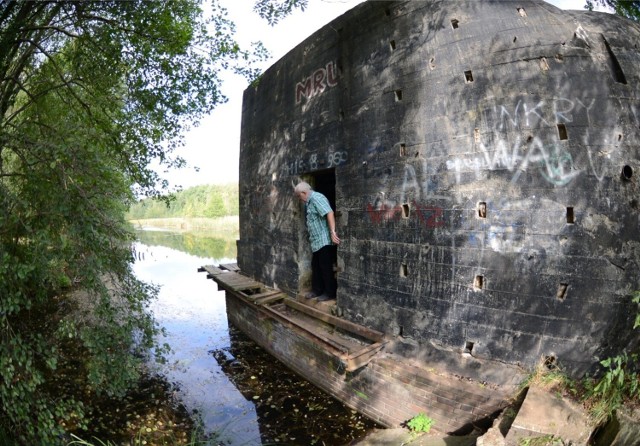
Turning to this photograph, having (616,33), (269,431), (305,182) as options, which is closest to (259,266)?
(305,182)

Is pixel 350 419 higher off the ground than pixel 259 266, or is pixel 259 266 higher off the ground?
pixel 259 266

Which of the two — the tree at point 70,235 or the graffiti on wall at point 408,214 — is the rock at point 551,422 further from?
the tree at point 70,235

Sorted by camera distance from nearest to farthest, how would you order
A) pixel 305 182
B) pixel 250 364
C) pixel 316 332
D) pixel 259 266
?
1. pixel 316 332
2. pixel 305 182
3. pixel 250 364
4. pixel 259 266

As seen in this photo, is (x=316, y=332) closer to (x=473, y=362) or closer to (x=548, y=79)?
(x=473, y=362)

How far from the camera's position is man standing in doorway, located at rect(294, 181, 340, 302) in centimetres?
555

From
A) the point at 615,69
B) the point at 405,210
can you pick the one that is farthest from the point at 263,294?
the point at 615,69

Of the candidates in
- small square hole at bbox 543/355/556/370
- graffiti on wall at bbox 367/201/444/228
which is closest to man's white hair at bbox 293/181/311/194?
graffiti on wall at bbox 367/201/444/228

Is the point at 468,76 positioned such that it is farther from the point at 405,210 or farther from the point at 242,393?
the point at 242,393

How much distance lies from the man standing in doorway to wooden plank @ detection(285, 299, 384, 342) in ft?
0.84

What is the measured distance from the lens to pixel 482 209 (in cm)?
387

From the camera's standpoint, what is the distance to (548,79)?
364cm

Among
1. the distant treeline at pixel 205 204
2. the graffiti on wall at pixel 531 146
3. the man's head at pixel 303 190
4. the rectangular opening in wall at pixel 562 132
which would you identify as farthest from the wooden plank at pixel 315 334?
the distant treeline at pixel 205 204

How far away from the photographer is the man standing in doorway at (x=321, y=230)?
5555mm

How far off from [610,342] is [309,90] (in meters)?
4.92
